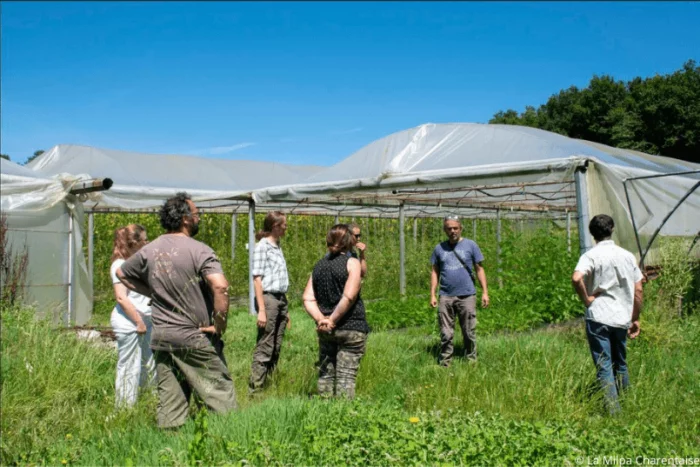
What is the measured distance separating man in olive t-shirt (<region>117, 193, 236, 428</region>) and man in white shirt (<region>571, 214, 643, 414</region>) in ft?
9.31

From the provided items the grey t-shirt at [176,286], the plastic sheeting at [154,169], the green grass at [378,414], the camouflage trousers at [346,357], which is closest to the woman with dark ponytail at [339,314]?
the camouflage trousers at [346,357]

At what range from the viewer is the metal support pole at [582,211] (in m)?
6.50

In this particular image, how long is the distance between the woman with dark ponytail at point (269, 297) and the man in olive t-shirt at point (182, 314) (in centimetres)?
148

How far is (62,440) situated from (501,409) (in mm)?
3068

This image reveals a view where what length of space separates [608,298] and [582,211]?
1869 mm

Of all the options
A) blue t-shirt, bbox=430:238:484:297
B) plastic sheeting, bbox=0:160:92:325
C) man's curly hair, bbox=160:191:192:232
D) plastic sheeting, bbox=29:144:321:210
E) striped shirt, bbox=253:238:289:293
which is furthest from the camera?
plastic sheeting, bbox=29:144:321:210

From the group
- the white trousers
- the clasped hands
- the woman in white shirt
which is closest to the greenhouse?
the clasped hands

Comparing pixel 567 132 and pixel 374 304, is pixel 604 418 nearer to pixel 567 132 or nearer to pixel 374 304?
pixel 374 304

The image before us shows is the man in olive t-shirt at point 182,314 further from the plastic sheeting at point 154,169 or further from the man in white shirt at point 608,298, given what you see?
the plastic sheeting at point 154,169

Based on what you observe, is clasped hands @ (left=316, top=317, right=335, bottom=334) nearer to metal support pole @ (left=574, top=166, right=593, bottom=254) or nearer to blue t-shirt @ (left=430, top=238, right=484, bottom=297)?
blue t-shirt @ (left=430, top=238, right=484, bottom=297)

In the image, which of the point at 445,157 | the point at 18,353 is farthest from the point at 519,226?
the point at 18,353

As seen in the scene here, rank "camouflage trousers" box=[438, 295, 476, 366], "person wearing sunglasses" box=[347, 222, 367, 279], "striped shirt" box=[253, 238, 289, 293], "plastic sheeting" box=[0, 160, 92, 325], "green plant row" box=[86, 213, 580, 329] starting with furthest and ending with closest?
"green plant row" box=[86, 213, 580, 329] < "plastic sheeting" box=[0, 160, 92, 325] < "camouflage trousers" box=[438, 295, 476, 366] < "striped shirt" box=[253, 238, 289, 293] < "person wearing sunglasses" box=[347, 222, 367, 279]

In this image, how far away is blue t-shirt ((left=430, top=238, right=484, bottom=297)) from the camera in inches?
260

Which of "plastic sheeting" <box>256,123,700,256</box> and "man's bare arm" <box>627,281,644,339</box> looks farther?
"plastic sheeting" <box>256,123,700,256</box>
